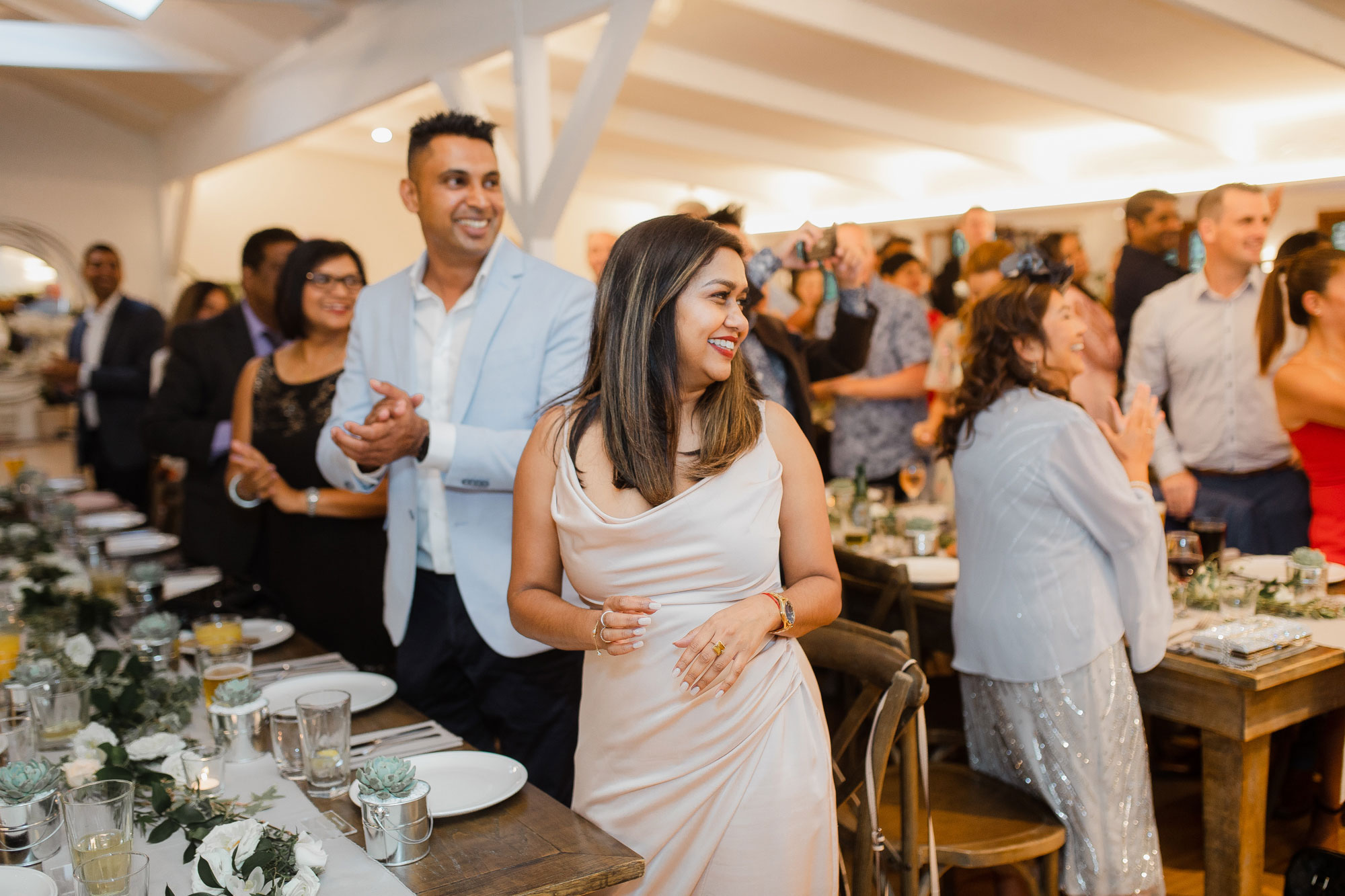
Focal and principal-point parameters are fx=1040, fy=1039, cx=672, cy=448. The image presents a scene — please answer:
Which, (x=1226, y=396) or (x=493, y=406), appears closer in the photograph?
(x=493, y=406)

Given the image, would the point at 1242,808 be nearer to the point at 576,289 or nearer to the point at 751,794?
the point at 751,794

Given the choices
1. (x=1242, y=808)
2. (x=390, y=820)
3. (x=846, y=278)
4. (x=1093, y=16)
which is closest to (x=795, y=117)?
(x=1093, y=16)

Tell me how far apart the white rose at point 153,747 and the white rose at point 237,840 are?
1.51 ft

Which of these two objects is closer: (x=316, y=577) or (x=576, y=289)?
(x=576, y=289)

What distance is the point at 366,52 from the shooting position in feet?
19.6

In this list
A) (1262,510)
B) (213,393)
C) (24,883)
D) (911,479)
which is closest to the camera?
(24,883)

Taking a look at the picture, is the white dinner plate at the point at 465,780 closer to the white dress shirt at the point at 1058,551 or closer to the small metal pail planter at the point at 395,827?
the small metal pail planter at the point at 395,827

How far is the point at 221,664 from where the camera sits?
1.90 m

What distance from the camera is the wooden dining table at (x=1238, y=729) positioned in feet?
6.86

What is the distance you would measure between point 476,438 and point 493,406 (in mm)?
153

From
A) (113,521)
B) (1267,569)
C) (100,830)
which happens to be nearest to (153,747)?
(100,830)

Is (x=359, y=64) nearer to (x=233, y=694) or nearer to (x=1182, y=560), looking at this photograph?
(x=233, y=694)

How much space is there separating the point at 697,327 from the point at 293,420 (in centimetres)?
174

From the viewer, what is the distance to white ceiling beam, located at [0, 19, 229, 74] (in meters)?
6.57
